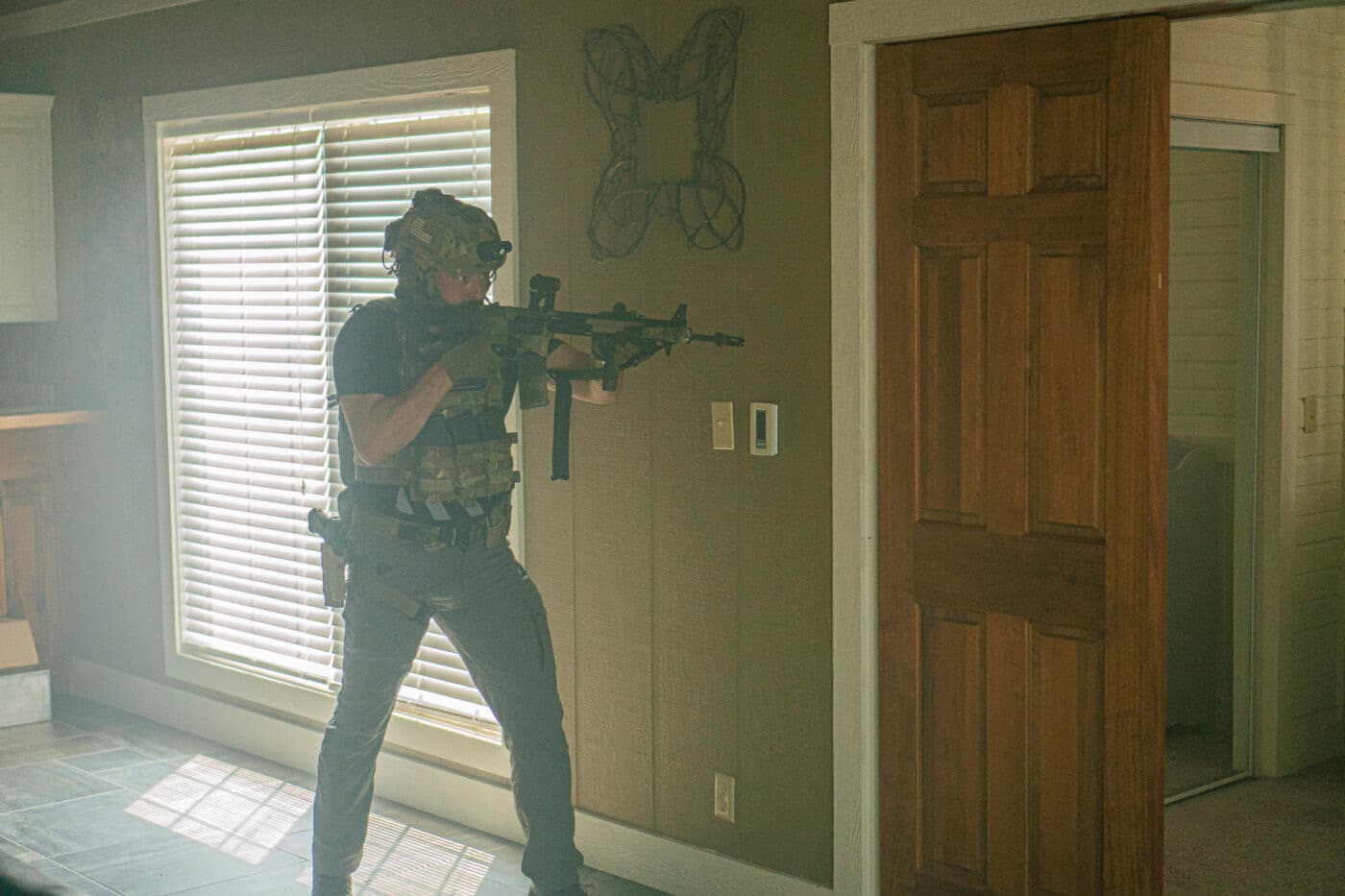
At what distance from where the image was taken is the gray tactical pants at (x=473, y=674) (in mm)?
3639

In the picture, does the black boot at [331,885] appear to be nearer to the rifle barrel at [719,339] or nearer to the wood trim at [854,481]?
the wood trim at [854,481]

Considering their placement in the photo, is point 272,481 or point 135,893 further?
point 272,481

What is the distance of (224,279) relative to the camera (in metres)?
5.44

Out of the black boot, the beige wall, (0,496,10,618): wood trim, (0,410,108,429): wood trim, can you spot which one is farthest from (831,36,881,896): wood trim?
(0,496,10,618): wood trim

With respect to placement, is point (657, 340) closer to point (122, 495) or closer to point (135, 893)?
point (135, 893)

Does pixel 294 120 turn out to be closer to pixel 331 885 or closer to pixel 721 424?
pixel 721 424

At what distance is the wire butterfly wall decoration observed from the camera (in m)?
3.76

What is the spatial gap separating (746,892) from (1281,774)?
2.08 metres

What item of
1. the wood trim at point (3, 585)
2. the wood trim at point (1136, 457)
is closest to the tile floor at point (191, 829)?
the wood trim at point (3, 585)

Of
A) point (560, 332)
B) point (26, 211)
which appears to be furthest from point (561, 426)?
point (26, 211)

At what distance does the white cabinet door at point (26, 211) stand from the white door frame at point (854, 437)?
405 centimetres

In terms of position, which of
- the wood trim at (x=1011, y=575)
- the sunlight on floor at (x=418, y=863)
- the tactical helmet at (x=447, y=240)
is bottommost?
the sunlight on floor at (x=418, y=863)

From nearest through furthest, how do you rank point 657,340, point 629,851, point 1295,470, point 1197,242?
point 657,340, point 629,851, point 1295,470, point 1197,242

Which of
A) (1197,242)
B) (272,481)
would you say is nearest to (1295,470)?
(1197,242)
